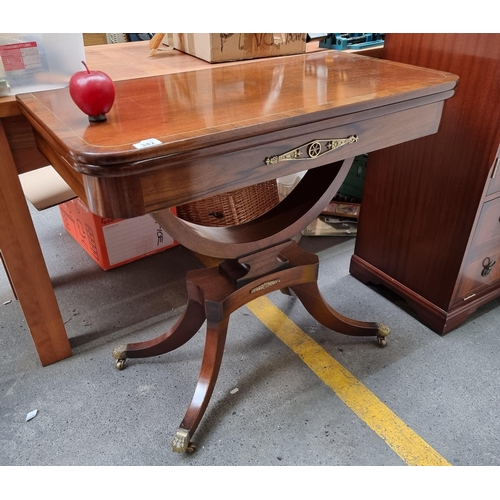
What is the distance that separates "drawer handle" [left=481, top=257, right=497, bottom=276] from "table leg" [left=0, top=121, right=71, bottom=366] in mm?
1522

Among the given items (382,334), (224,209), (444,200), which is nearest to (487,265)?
(444,200)

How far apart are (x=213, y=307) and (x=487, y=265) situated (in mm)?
1043

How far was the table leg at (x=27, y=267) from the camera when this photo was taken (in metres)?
1.37

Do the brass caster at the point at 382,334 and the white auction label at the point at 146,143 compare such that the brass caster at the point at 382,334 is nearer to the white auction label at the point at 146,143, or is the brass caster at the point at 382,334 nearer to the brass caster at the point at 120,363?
the brass caster at the point at 120,363

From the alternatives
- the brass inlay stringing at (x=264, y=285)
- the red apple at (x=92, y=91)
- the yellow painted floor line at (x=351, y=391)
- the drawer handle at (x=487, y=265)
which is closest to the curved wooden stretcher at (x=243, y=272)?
the brass inlay stringing at (x=264, y=285)

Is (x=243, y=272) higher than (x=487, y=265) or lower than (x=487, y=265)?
higher

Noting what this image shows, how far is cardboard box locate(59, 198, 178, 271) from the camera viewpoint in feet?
6.72

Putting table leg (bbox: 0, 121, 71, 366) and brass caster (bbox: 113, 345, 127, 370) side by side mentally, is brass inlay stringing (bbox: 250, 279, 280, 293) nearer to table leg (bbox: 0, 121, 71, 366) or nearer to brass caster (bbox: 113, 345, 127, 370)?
brass caster (bbox: 113, 345, 127, 370)

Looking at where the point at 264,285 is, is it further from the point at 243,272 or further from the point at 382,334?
the point at 382,334

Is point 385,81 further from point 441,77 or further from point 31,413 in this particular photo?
point 31,413

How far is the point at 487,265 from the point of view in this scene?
5.58 ft

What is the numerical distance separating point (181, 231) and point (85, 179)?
1.07 ft

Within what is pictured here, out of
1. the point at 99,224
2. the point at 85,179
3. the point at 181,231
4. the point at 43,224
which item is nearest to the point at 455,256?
the point at 181,231

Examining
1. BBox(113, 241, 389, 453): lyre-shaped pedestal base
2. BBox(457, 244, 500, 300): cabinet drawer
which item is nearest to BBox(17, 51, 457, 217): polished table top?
BBox(113, 241, 389, 453): lyre-shaped pedestal base
